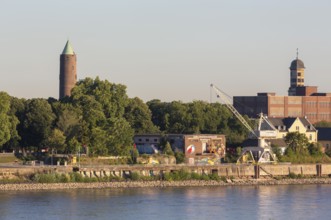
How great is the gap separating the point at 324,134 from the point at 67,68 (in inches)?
1326

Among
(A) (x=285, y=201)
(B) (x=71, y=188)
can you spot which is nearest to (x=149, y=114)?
(B) (x=71, y=188)

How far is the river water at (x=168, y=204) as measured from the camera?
71.1 m

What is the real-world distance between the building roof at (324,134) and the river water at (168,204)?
108 ft

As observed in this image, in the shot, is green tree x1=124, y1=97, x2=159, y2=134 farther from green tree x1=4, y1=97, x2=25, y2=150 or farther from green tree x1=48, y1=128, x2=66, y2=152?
green tree x1=48, y1=128, x2=66, y2=152

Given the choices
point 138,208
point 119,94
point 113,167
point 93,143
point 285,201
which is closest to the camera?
point 138,208

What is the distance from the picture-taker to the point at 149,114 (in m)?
119

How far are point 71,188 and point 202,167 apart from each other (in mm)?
15005

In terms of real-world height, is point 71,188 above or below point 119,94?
below

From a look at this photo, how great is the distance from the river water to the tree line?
45.9ft

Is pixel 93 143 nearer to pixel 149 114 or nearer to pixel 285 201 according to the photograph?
pixel 149 114

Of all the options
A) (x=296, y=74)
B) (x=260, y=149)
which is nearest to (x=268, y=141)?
(x=260, y=149)

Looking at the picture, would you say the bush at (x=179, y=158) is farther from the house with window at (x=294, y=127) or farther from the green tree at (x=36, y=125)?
the house with window at (x=294, y=127)

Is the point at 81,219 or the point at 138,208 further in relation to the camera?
the point at 138,208

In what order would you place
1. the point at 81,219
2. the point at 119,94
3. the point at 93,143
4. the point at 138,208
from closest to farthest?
the point at 81,219
the point at 138,208
the point at 93,143
the point at 119,94
